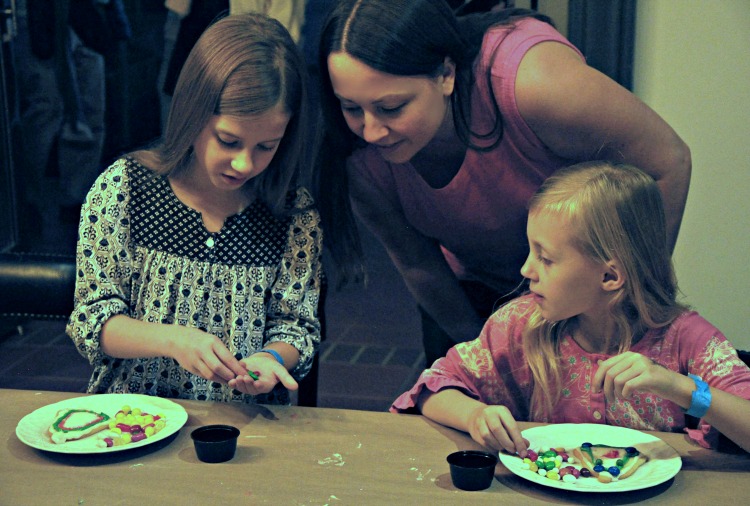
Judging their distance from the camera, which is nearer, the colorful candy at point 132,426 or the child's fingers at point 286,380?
the colorful candy at point 132,426

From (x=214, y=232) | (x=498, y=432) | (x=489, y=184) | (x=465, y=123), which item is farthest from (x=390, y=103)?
(x=498, y=432)

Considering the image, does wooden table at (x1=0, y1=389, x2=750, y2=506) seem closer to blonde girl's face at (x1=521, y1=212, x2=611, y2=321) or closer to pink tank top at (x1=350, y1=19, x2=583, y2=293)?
blonde girl's face at (x1=521, y1=212, x2=611, y2=321)

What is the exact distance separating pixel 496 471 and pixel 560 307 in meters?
0.34

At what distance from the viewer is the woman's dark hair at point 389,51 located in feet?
5.61

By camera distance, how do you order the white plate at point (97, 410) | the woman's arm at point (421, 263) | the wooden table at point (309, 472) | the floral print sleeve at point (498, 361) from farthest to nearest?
the woman's arm at point (421, 263) → the floral print sleeve at point (498, 361) → the white plate at point (97, 410) → the wooden table at point (309, 472)

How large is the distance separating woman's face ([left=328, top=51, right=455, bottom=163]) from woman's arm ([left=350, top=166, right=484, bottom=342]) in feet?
0.89

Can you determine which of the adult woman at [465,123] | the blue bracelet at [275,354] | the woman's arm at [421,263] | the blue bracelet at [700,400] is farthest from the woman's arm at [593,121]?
the blue bracelet at [275,354]

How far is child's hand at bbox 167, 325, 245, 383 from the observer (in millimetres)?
1557

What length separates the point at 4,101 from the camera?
12.6 feet

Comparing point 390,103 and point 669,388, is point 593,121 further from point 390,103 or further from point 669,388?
point 669,388

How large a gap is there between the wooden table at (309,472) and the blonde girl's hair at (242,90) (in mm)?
554

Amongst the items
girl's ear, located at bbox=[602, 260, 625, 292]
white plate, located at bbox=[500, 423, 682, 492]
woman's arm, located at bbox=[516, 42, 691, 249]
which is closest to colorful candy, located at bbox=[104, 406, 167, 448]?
white plate, located at bbox=[500, 423, 682, 492]

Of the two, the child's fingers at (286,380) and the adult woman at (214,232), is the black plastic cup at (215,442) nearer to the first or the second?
the child's fingers at (286,380)

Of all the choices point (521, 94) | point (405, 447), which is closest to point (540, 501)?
point (405, 447)
